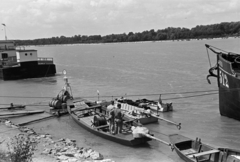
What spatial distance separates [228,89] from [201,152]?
8.82 m

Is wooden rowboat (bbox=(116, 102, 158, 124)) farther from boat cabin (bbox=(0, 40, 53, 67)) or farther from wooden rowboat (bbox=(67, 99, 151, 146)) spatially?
boat cabin (bbox=(0, 40, 53, 67))

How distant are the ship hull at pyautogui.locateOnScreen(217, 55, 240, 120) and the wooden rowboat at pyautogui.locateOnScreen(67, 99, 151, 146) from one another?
7998 millimetres

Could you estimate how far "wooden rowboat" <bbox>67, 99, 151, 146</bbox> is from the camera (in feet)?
55.4

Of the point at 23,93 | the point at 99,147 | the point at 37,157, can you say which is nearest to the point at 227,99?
the point at 99,147

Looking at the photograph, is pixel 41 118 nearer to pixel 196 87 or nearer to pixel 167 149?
pixel 167 149

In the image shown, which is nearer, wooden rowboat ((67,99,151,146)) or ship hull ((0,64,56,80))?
wooden rowboat ((67,99,151,146))

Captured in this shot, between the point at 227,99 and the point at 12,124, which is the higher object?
the point at 227,99

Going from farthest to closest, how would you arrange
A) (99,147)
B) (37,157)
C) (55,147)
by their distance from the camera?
1. (99,147)
2. (55,147)
3. (37,157)

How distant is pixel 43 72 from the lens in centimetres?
5675

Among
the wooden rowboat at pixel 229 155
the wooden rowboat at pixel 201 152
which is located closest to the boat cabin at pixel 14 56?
the wooden rowboat at pixel 201 152

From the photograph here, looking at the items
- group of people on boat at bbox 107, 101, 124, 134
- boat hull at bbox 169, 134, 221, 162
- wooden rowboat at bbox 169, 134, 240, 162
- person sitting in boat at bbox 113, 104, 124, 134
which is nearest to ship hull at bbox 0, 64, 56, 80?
group of people on boat at bbox 107, 101, 124, 134

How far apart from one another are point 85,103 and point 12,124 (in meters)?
6.72

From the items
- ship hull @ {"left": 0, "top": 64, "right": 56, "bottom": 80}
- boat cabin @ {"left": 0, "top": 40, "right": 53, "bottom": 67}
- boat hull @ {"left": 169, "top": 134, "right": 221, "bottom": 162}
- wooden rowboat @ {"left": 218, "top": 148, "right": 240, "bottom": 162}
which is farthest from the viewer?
ship hull @ {"left": 0, "top": 64, "right": 56, "bottom": 80}

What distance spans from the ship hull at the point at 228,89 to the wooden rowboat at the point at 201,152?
707 centimetres
